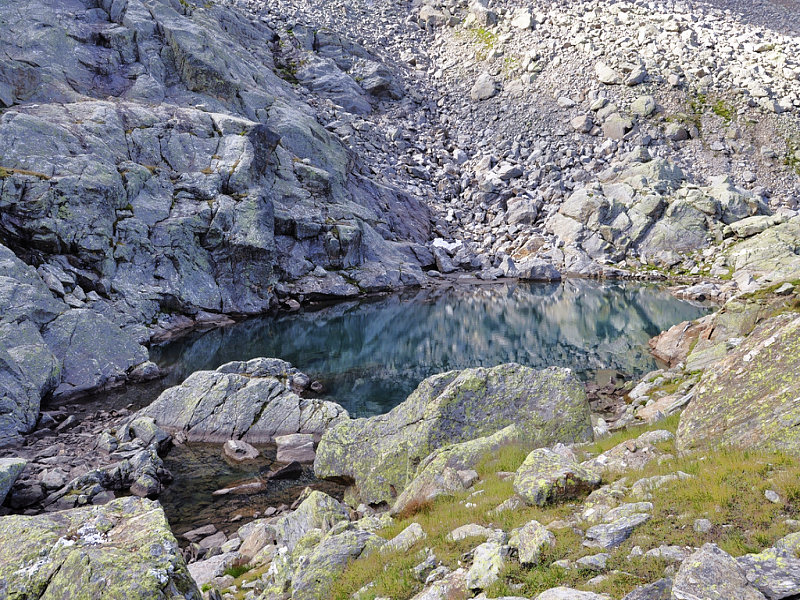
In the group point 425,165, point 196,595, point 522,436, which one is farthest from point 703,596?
point 425,165

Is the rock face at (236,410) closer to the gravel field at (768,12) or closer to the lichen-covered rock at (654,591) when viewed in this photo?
the lichen-covered rock at (654,591)

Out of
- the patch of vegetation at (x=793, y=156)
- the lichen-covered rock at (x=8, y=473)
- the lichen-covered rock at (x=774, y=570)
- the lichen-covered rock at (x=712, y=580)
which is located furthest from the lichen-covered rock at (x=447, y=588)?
the patch of vegetation at (x=793, y=156)

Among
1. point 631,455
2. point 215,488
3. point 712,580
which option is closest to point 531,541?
point 712,580

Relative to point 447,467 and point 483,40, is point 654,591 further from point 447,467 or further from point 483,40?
point 483,40

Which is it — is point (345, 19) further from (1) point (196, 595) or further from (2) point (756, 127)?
(1) point (196, 595)

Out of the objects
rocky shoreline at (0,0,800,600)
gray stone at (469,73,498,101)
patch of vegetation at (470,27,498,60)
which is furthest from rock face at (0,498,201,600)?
patch of vegetation at (470,27,498,60)

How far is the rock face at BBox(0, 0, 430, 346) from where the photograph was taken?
43625 mm

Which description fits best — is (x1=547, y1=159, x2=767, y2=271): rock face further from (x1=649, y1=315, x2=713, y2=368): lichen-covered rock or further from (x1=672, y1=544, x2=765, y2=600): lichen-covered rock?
(x1=672, y1=544, x2=765, y2=600): lichen-covered rock

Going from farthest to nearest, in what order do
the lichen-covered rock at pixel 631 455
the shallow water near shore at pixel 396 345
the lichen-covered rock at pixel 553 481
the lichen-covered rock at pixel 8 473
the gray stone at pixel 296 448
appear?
the gray stone at pixel 296 448 → the shallow water near shore at pixel 396 345 → the lichen-covered rock at pixel 8 473 → the lichen-covered rock at pixel 631 455 → the lichen-covered rock at pixel 553 481

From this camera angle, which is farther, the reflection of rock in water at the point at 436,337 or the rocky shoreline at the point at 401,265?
the reflection of rock in water at the point at 436,337

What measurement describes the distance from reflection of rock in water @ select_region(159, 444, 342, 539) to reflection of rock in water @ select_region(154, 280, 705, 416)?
783cm

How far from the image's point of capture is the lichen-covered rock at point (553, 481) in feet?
28.5

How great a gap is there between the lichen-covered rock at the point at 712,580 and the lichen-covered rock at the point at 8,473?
68.2 ft

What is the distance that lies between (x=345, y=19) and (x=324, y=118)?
1555 inches
